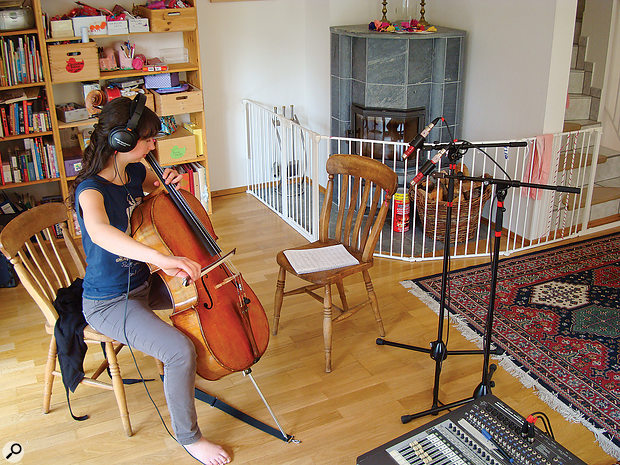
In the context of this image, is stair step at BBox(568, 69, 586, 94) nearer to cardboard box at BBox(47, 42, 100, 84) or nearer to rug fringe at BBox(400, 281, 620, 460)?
rug fringe at BBox(400, 281, 620, 460)

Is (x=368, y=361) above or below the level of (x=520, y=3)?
below

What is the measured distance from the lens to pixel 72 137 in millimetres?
4559

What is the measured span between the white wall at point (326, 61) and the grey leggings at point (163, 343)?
286 cm

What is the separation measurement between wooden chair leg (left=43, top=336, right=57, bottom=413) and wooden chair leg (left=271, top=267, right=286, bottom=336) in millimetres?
1047

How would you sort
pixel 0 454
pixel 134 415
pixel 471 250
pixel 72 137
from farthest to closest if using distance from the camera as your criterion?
pixel 72 137 → pixel 471 250 → pixel 134 415 → pixel 0 454

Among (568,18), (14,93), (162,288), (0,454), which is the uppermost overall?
(568,18)

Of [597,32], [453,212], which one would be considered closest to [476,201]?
[453,212]

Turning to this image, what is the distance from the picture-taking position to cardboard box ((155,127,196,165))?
4.58 meters

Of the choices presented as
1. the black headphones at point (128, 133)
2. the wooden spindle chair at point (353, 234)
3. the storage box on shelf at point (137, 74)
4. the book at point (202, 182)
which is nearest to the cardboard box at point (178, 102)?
the storage box on shelf at point (137, 74)

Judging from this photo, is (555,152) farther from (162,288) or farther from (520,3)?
(162,288)

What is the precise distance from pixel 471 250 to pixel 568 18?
1.53 metres

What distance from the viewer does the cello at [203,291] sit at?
2.26 metres

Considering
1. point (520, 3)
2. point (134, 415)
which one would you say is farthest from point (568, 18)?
point (134, 415)

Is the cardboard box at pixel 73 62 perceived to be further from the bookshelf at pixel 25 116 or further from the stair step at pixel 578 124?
the stair step at pixel 578 124
